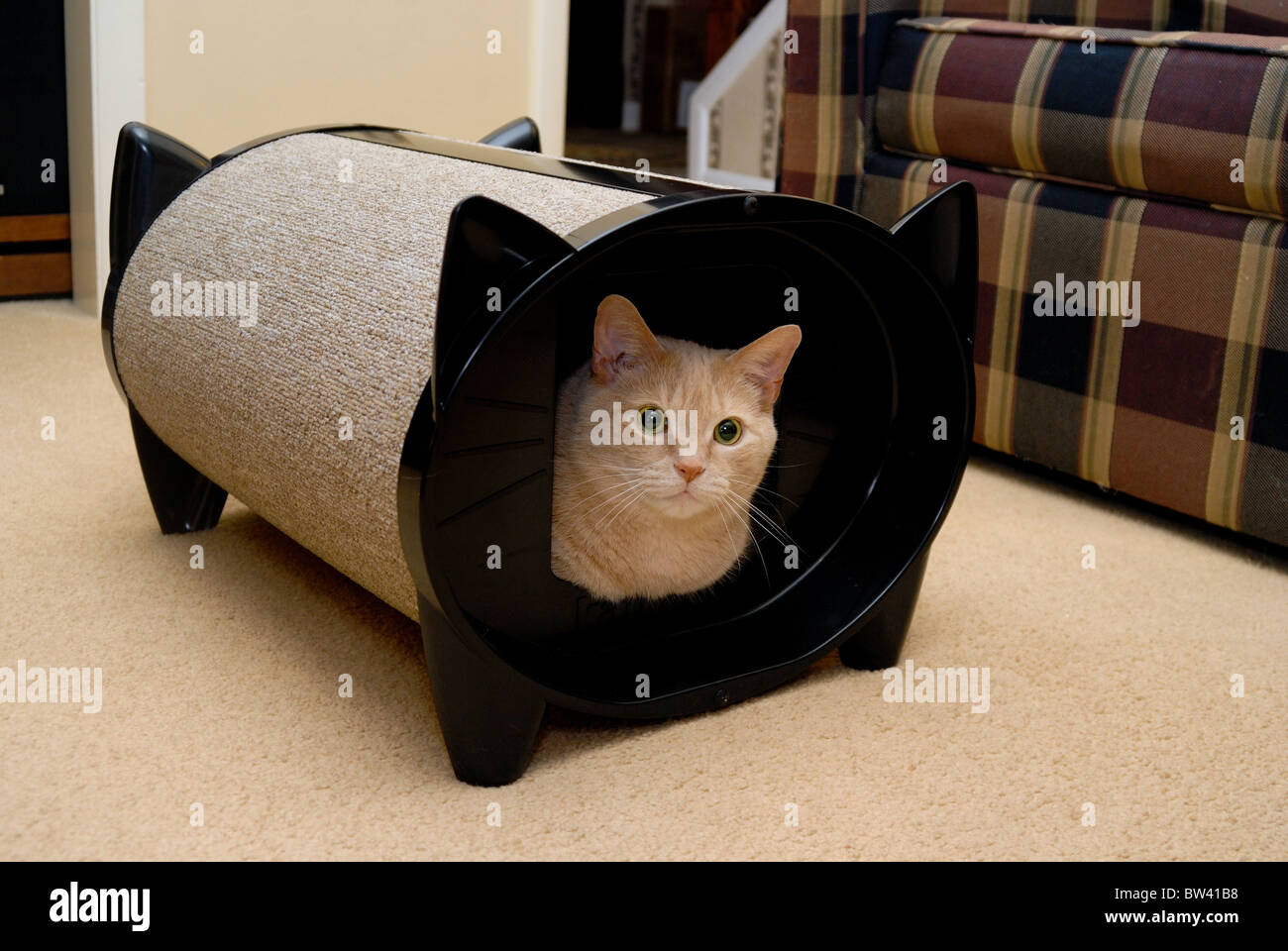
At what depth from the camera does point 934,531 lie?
1.17m

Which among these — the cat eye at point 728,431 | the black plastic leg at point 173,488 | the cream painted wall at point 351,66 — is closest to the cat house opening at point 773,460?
the cat eye at point 728,431

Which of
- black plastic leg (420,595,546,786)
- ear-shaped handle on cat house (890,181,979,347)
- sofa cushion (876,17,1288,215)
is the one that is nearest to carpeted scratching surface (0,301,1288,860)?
black plastic leg (420,595,546,786)

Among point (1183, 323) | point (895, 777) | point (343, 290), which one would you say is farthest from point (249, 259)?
point (1183, 323)

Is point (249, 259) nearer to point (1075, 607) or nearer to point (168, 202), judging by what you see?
point (168, 202)

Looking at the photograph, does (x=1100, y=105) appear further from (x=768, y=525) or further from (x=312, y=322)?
(x=312, y=322)

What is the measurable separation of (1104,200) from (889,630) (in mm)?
736

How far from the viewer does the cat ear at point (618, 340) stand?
98cm

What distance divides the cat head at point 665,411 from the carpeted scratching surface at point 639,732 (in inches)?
9.1

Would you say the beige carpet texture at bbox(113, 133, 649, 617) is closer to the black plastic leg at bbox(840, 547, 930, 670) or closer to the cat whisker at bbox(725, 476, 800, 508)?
the cat whisker at bbox(725, 476, 800, 508)

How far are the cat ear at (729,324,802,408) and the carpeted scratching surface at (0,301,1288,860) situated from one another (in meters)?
0.30

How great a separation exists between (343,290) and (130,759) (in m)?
0.43

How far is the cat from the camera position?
1026mm

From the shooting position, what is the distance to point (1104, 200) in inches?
62.6

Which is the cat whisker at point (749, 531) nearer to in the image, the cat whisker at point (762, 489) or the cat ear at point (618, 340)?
the cat whisker at point (762, 489)
